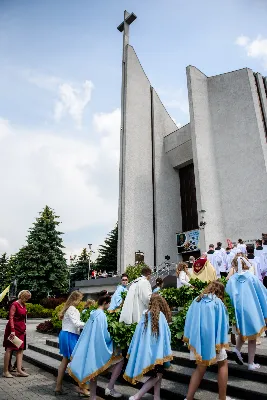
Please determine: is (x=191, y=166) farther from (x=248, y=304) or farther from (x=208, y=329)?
(x=208, y=329)

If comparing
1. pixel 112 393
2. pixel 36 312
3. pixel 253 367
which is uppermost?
pixel 36 312

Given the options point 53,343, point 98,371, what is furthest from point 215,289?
point 53,343

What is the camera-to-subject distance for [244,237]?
24.4m

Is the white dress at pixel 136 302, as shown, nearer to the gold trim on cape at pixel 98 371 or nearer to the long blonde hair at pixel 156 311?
the gold trim on cape at pixel 98 371

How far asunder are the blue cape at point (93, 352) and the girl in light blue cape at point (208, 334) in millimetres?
1258

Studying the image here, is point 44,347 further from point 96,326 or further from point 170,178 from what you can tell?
point 170,178

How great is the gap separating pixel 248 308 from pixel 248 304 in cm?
6

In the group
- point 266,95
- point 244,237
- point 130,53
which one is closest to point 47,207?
point 130,53

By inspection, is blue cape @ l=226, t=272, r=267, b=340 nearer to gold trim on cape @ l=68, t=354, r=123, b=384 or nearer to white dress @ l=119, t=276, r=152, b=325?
white dress @ l=119, t=276, r=152, b=325

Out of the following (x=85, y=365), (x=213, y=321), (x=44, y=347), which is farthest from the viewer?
(x=44, y=347)

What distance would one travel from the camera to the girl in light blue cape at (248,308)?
15.7 ft

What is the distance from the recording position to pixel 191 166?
32.8 meters

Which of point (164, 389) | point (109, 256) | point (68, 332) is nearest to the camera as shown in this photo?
point (164, 389)

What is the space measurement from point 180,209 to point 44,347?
25153 millimetres
